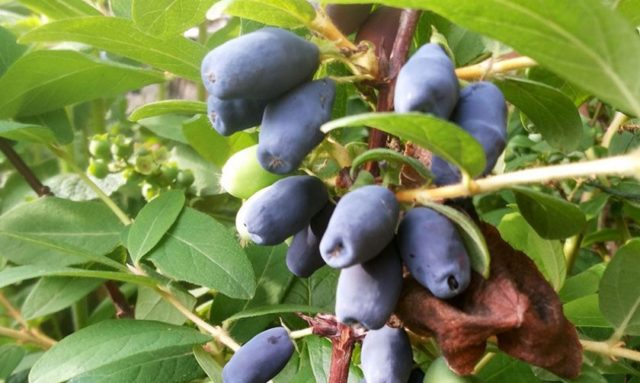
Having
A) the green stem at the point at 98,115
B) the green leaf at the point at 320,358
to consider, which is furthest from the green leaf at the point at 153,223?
the green stem at the point at 98,115

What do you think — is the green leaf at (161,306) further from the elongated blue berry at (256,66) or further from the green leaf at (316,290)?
the elongated blue berry at (256,66)

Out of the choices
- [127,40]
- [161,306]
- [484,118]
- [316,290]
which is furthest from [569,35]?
[161,306]

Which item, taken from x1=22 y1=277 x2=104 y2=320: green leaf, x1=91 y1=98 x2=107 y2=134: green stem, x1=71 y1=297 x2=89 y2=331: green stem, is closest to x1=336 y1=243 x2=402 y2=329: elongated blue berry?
x1=22 y1=277 x2=104 y2=320: green leaf

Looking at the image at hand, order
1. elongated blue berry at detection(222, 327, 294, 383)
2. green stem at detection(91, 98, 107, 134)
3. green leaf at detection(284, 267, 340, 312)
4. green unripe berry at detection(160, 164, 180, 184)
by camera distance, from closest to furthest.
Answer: elongated blue berry at detection(222, 327, 294, 383) < green leaf at detection(284, 267, 340, 312) < green unripe berry at detection(160, 164, 180, 184) < green stem at detection(91, 98, 107, 134)

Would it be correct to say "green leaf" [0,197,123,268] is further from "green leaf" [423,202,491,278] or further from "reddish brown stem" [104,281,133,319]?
"green leaf" [423,202,491,278]

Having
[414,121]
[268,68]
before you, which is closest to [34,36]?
[268,68]

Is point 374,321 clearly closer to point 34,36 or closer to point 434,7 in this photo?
point 434,7

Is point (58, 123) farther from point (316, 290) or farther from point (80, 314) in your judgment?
point (316, 290)
